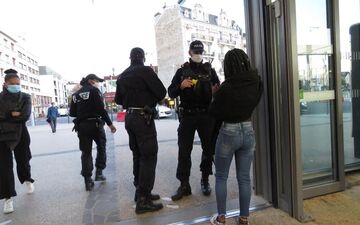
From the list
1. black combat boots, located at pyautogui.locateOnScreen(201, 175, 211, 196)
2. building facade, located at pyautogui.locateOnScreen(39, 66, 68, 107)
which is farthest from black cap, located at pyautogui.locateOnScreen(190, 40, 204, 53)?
building facade, located at pyautogui.locateOnScreen(39, 66, 68, 107)

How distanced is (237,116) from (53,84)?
9145 cm

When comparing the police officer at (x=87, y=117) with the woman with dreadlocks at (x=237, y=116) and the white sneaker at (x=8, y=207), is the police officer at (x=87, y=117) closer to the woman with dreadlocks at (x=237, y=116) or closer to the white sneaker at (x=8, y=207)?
the white sneaker at (x=8, y=207)

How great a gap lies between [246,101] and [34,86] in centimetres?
6848

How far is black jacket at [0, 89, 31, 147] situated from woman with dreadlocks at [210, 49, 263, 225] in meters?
2.71

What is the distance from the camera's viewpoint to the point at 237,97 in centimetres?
249

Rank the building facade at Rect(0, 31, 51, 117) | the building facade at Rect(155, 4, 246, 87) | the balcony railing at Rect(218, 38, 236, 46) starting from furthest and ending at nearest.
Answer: the building facade at Rect(155, 4, 246, 87) → the building facade at Rect(0, 31, 51, 117) → the balcony railing at Rect(218, 38, 236, 46)

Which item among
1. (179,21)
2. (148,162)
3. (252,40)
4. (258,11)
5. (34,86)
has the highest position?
(179,21)

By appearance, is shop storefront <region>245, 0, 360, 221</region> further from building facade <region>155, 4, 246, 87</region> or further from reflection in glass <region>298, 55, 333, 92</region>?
building facade <region>155, 4, 246, 87</region>

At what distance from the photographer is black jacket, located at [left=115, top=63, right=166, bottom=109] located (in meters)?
3.23

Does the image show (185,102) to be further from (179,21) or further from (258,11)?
(179,21)

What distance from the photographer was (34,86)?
62.8 meters

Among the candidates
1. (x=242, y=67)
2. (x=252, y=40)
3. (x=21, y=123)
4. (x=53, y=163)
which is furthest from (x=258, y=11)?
(x=53, y=163)

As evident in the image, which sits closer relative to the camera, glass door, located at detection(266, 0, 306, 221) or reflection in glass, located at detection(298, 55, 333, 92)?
glass door, located at detection(266, 0, 306, 221)

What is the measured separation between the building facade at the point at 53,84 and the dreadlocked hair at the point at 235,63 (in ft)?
236
